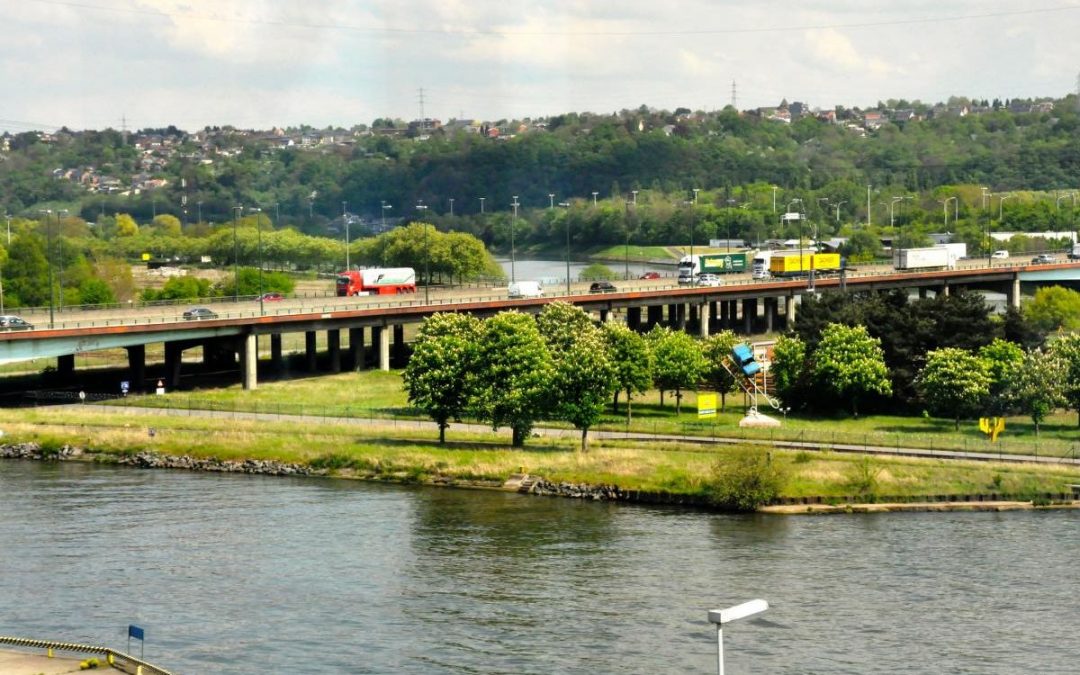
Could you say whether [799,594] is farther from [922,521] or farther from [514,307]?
[514,307]

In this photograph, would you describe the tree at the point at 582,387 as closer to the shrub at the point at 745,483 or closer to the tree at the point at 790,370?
the shrub at the point at 745,483

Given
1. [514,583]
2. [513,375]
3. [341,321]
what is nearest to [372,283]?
[341,321]

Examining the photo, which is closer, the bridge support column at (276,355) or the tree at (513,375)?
the tree at (513,375)

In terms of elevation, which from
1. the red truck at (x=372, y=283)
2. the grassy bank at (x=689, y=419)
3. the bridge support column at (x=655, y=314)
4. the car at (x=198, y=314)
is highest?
the red truck at (x=372, y=283)

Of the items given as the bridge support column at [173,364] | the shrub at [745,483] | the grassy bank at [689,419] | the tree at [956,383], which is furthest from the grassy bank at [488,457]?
the tree at [956,383]

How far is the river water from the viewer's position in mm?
41781

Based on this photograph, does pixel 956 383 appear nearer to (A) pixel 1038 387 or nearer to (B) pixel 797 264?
(A) pixel 1038 387

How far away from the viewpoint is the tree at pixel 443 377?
68375mm

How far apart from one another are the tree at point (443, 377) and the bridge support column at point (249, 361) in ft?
63.4

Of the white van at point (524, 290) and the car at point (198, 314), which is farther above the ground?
the white van at point (524, 290)

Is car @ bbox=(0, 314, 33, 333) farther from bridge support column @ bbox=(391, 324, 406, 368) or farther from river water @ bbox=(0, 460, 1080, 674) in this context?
bridge support column @ bbox=(391, 324, 406, 368)

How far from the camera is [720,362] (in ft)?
269

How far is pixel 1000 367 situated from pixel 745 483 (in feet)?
71.7

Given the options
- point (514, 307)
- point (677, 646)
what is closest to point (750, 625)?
point (677, 646)
